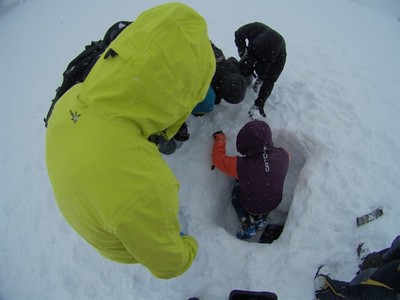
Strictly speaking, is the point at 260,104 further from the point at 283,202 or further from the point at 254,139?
the point at 283,202

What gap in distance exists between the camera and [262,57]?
3742 millimetres

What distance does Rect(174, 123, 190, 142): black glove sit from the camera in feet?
11.9

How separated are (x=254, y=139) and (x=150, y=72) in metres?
1.95

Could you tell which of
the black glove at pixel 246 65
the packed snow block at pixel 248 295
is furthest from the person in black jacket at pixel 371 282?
the black glove at pixel 246 65

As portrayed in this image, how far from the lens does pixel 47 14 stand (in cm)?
1315

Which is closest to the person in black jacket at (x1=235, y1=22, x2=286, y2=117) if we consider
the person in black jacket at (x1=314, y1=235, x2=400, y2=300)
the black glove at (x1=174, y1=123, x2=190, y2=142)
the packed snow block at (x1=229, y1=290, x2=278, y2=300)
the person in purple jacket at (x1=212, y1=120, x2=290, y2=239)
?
the person in purple jacket at (x1=212, y1=120, x2=290, y2=239)

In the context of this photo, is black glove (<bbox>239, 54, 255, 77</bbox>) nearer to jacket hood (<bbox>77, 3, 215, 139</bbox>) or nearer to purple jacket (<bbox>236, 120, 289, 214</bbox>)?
purple jacket (<bbox>236, 120, 289, 214</bbox>)

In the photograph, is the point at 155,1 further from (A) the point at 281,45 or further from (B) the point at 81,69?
(B) the point at 81,69

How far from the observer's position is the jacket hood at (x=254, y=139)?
3.19 m

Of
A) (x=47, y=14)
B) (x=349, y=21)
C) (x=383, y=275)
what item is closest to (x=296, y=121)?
(x=383, y=275)

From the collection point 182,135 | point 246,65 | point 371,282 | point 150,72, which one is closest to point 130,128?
point 150,72

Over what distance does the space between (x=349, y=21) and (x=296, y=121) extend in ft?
22.2

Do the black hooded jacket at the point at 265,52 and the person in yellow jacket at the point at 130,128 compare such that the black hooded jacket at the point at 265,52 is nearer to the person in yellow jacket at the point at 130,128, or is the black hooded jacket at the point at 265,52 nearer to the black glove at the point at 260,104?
the black glove at the point at 260,104

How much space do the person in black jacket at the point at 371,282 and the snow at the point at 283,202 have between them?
15cm
